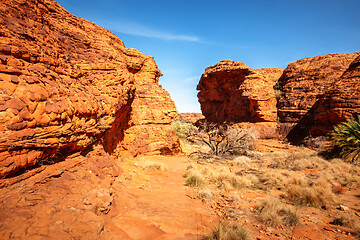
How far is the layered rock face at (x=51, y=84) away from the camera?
2.86m

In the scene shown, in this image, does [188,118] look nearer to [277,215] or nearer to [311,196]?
[311,196]

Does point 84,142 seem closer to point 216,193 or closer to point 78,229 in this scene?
point 78,229

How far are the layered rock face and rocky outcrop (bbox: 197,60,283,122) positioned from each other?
62.4 ft

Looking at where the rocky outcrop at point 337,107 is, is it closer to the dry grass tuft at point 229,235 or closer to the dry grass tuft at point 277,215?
the dry grass tuft at point 277,215

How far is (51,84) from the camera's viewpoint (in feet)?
12.4

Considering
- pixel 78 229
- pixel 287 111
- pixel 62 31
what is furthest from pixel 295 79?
pixel 78 229

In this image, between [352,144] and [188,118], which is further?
[188,118]

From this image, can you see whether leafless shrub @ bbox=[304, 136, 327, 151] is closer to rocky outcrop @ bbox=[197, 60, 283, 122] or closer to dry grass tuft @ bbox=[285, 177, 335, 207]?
rocky outcrop @ bbox=[197, 60, 283, 122]

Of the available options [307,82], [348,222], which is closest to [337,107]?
[307,82]

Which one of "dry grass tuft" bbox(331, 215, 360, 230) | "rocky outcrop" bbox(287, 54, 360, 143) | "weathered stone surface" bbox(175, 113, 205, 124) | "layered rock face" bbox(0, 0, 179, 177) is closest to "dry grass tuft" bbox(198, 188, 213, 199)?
"dry grass tuft" bbox(331, 215, 360, 230)

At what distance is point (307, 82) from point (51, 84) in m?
26.5

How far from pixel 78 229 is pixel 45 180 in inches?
54.5

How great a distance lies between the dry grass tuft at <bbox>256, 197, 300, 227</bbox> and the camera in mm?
3686

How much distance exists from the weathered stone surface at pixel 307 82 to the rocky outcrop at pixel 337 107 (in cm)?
220
